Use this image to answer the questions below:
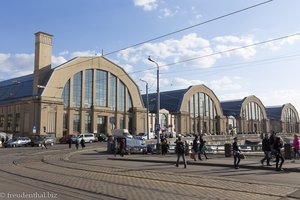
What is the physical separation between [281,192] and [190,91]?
96.7 meters

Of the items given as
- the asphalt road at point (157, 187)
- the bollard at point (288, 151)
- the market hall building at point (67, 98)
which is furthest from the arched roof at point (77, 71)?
the asphalt road at point (157, 187)

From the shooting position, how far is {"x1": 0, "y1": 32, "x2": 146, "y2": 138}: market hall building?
237 ft

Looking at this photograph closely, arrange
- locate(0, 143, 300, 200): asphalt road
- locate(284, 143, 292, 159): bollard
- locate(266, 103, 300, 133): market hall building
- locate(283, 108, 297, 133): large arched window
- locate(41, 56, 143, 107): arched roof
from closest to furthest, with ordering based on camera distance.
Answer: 1. locate(0, 143, 300, 200): asphalt road
2. locate(284, 143, 292, 159): bollard
3. locate(41, 56, 143, 107): arched roof
4. locate(266, 103, 300, 133): market hall building
5. locate(283, 108, 297, 133): large arched window

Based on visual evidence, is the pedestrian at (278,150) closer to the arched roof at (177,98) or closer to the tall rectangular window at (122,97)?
the tall rectangular window at (122,97)

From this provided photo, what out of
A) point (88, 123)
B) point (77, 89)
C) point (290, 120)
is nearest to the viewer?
point (77, 89)

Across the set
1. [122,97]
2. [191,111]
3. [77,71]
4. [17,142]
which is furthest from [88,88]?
[191,111]

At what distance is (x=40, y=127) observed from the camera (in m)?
70.5

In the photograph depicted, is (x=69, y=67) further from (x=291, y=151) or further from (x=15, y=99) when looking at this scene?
(x=291, y=151)

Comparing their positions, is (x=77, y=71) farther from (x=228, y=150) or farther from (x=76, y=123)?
(x=228, y=150)

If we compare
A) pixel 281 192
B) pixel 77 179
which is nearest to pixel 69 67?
pixel 77 179

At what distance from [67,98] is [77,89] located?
317 cm

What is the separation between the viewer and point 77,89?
78.6m

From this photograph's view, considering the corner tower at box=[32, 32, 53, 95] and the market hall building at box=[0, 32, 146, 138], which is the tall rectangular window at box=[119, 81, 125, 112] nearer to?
the market hall building at box=[0, 32, 146, 138]

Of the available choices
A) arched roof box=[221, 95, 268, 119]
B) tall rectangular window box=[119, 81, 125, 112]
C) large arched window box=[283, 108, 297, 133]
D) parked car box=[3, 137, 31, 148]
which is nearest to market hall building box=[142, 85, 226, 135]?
tall rectangular window box=[119, 81, 125, 112]
